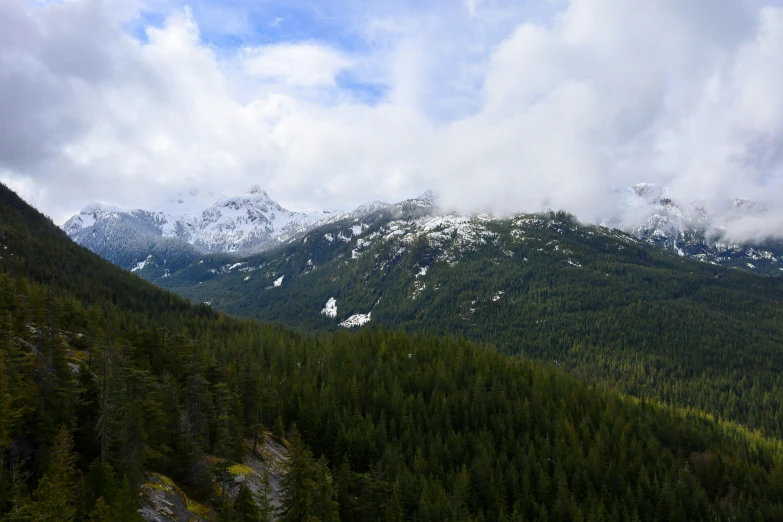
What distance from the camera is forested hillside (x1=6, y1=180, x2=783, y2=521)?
4372 cm

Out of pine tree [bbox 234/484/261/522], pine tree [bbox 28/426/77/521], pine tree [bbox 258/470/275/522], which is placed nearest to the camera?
pine tree [bbox 28/426/77/521]

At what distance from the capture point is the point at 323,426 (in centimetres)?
9519

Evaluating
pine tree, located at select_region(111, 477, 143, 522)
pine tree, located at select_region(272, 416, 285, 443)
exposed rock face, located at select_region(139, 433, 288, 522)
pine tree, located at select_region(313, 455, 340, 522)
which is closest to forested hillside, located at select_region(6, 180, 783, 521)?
pine tree, located at select_region(111, 477, 143, 522)

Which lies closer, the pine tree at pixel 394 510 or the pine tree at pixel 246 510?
the pine tree at pixel 246 510

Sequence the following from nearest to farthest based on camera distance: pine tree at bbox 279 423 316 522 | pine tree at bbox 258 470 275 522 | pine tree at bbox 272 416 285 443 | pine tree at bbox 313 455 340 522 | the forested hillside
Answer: the forested hillside
pine tree at bbox 258 470 275 522
pine tree at bbox 279 423 316 522
pine tree at bbox 313 455 340 522
pine tree at bbox 272 416 285 443

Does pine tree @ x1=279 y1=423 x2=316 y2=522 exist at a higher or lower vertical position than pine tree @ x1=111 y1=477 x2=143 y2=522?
lower

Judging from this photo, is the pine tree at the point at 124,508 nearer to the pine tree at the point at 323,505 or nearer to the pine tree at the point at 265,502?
the pine tree at the point at 265,502

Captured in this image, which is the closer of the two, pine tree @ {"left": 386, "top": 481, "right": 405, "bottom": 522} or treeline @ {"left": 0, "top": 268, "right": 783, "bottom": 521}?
treeline @ {"left": 0, "top": 268, "right": 783, "bottom": 521}

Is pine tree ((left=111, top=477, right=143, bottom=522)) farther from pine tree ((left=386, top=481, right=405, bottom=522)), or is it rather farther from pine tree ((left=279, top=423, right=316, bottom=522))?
pine tree ((left=386, top=481, right=405, bottom=522))

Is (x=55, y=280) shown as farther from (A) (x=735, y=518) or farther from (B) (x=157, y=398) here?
(A) (x=735, y=518)

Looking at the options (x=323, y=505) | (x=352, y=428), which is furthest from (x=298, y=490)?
(x=352, y=428)

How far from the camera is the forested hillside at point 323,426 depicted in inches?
1721

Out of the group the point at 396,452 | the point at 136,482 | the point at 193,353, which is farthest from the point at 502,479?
the point at 136,482

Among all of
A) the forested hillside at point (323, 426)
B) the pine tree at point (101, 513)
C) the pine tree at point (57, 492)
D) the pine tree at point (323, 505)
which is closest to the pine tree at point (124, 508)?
the forested hillside at point (323, 426)
